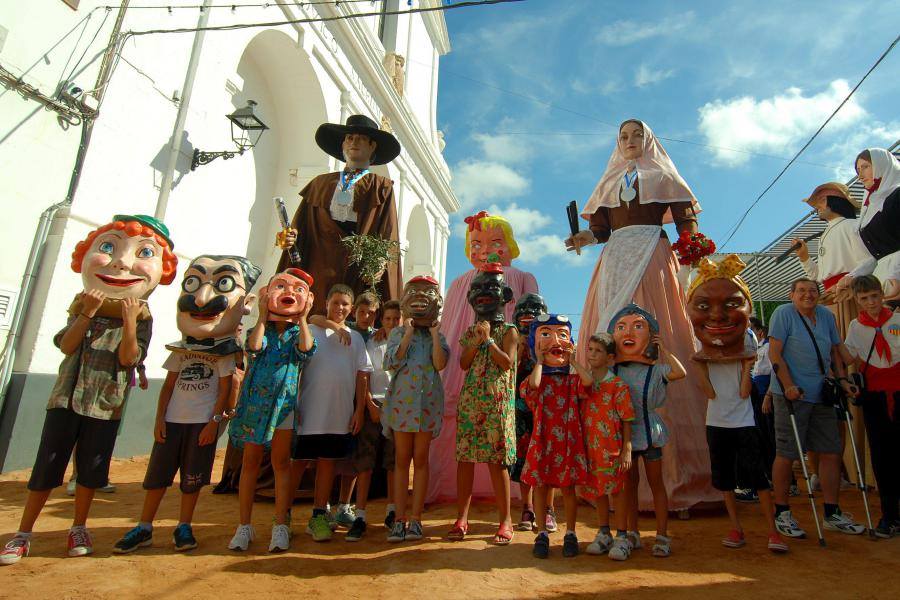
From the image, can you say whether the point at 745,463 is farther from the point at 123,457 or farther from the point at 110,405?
the point at 123,457

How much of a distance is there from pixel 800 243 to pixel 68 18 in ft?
24.6

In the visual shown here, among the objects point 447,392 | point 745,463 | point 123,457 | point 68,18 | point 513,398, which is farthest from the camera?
point 123,457

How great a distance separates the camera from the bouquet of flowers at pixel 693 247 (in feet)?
12.9

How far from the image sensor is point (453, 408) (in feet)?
13.6

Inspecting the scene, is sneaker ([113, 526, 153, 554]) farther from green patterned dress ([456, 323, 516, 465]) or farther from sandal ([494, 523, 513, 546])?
sandal ([494, 523, 513, 546])

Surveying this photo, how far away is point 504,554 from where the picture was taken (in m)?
2.86

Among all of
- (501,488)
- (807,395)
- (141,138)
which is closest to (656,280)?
(807,395)

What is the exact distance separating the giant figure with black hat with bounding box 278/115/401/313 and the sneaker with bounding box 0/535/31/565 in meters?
2.24

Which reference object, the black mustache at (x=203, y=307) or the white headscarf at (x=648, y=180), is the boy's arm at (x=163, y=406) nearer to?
the black mustache at (x=203, y=307)

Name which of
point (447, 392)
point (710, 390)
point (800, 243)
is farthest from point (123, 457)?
point (800, 243)

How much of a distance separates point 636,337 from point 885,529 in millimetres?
2000

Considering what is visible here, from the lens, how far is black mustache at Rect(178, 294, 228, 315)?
3094 mm

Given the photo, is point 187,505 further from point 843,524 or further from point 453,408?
point 843,524

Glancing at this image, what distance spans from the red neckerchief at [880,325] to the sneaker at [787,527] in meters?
1.33
